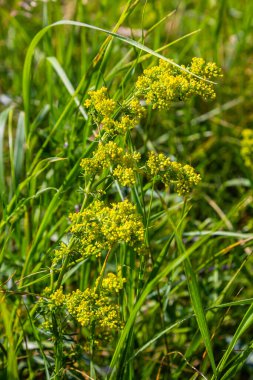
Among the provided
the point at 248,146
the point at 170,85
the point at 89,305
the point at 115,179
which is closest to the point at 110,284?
the point at 89,305

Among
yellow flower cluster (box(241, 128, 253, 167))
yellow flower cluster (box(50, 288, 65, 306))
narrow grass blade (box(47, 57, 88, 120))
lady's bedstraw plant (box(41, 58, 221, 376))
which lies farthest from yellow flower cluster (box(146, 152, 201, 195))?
yellow flower cluster (box(241, 128, 253, 167))

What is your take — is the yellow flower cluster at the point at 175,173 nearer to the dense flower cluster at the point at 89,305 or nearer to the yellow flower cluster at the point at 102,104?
the yellow flower cluster at the point at 102,104

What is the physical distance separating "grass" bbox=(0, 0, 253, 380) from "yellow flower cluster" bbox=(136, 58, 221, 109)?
8 cm

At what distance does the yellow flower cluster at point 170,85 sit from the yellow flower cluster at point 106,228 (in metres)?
0.31

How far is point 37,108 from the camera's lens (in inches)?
127

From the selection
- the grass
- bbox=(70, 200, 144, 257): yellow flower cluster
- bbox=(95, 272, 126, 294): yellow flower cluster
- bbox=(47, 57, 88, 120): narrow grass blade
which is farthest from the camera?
bbox=(47, 57, 88, 120): narrow grass blade

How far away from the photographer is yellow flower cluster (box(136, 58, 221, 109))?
5.07 ft

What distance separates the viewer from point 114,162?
5.05 feet

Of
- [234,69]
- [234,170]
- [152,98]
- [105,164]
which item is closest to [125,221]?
[105,164]

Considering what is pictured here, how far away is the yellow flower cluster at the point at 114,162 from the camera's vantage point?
4.90 ft

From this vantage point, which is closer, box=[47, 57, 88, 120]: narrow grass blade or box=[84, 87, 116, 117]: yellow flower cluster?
box=[84, 87, 116, 117]: yellow flower cluster

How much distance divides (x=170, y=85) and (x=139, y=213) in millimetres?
599

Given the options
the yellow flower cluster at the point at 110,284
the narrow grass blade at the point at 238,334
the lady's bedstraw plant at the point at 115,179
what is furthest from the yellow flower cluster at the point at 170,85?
the narrow grass blade at the point at 238,334

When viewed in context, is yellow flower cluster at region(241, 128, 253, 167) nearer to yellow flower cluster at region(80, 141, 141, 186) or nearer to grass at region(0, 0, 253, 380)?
grass at region(0, 0, 253, 380)
